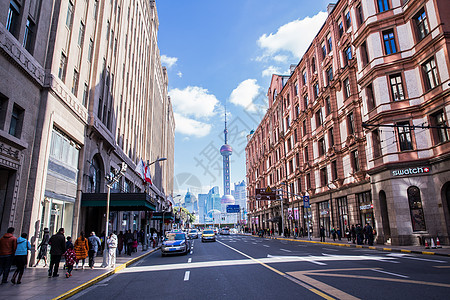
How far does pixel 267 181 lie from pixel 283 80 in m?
23.3

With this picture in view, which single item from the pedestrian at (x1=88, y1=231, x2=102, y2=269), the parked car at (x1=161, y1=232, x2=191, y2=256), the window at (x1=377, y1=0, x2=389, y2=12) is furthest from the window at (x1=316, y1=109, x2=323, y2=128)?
the pedestrian at (x1=88, y1=231, x2=102, y2=269)

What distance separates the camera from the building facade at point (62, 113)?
576 inches

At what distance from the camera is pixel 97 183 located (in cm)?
2661

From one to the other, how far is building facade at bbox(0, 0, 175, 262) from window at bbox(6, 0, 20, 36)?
0.04m

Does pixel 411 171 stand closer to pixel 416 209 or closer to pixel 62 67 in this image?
pixel 416 209

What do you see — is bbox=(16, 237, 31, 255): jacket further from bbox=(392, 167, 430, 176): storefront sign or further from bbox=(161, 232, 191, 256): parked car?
bbox=(392, 167, 430, 176): storefront sign

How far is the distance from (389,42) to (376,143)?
911 cm

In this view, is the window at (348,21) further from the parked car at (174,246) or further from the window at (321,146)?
the parked car at (174,246)

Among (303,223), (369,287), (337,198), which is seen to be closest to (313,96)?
(337,198)

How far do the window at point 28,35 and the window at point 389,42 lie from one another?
27.2 meters

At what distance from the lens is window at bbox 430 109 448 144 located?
22.8 metres

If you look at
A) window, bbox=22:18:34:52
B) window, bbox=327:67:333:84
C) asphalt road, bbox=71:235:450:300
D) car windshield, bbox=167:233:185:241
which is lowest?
asphalt road, bbox=71:235:450:300

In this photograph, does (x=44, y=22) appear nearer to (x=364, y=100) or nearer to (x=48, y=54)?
(x=48, y=54)

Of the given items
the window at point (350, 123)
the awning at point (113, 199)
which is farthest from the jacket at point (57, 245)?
the window at point (350, 123)
